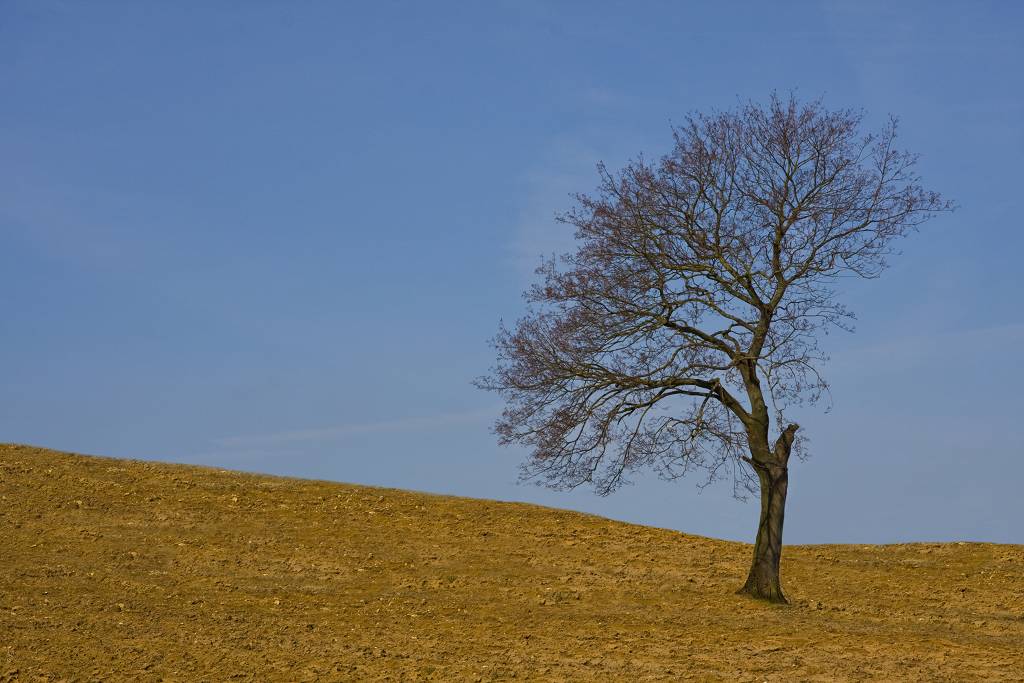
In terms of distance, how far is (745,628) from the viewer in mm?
17469

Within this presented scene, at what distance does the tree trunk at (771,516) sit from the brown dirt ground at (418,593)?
1.69 ft

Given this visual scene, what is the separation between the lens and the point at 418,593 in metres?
19.6

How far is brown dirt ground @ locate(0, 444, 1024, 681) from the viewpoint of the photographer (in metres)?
14.9

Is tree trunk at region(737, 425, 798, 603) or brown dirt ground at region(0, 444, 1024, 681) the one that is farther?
tree trunk at region(737, 425, 798, 603)

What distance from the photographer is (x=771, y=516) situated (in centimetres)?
2028

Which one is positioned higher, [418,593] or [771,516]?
[771,516]

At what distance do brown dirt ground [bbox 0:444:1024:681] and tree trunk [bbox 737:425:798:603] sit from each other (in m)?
0.51

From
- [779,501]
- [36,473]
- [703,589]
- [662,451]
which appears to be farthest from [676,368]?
[36,473]

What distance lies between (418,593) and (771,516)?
6.77m

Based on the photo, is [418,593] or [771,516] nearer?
[418,593]

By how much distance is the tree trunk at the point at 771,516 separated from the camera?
20172 mm

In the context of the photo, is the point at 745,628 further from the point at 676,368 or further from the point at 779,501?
the point at 676,368

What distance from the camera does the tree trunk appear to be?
20172 mm

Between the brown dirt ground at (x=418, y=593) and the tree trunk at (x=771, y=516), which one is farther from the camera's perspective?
the tree trunk at (x=771, y=516)
